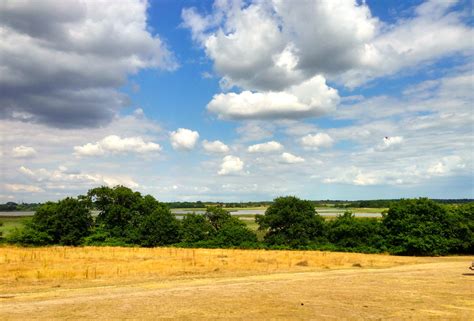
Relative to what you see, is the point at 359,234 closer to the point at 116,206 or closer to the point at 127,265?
the point at 127,265

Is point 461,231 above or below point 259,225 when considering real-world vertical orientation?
below

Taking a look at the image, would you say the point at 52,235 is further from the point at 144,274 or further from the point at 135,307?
the point at 135,307

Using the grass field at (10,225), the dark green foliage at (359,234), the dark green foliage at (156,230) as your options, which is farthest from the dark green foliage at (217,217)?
the grass field at (10,225)

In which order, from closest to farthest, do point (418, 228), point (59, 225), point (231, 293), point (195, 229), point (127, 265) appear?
point (231, 293) < point (127, 265) < point (418, 228) < point (195, 229) < point (59, 225)

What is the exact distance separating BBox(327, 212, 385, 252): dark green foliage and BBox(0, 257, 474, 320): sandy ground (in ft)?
87.1

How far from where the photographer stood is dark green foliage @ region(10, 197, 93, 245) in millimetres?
59662

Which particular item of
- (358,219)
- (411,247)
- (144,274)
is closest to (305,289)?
(144,274)

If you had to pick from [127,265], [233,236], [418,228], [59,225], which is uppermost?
[59,225]

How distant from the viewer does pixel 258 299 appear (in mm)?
18750

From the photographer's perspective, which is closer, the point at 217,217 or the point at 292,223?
the point at 292,223

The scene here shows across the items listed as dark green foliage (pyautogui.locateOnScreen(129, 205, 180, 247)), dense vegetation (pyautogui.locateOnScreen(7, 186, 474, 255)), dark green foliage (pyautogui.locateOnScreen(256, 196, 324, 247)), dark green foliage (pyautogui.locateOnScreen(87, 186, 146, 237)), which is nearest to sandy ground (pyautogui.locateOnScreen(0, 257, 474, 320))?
dense vegetation (pyautogui.locateOnScreen(7, 186, 474, 255))

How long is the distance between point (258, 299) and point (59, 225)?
51.2 m

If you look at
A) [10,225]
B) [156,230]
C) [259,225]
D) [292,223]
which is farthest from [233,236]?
[10,225]

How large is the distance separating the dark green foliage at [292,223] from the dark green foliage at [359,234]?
108 inches
